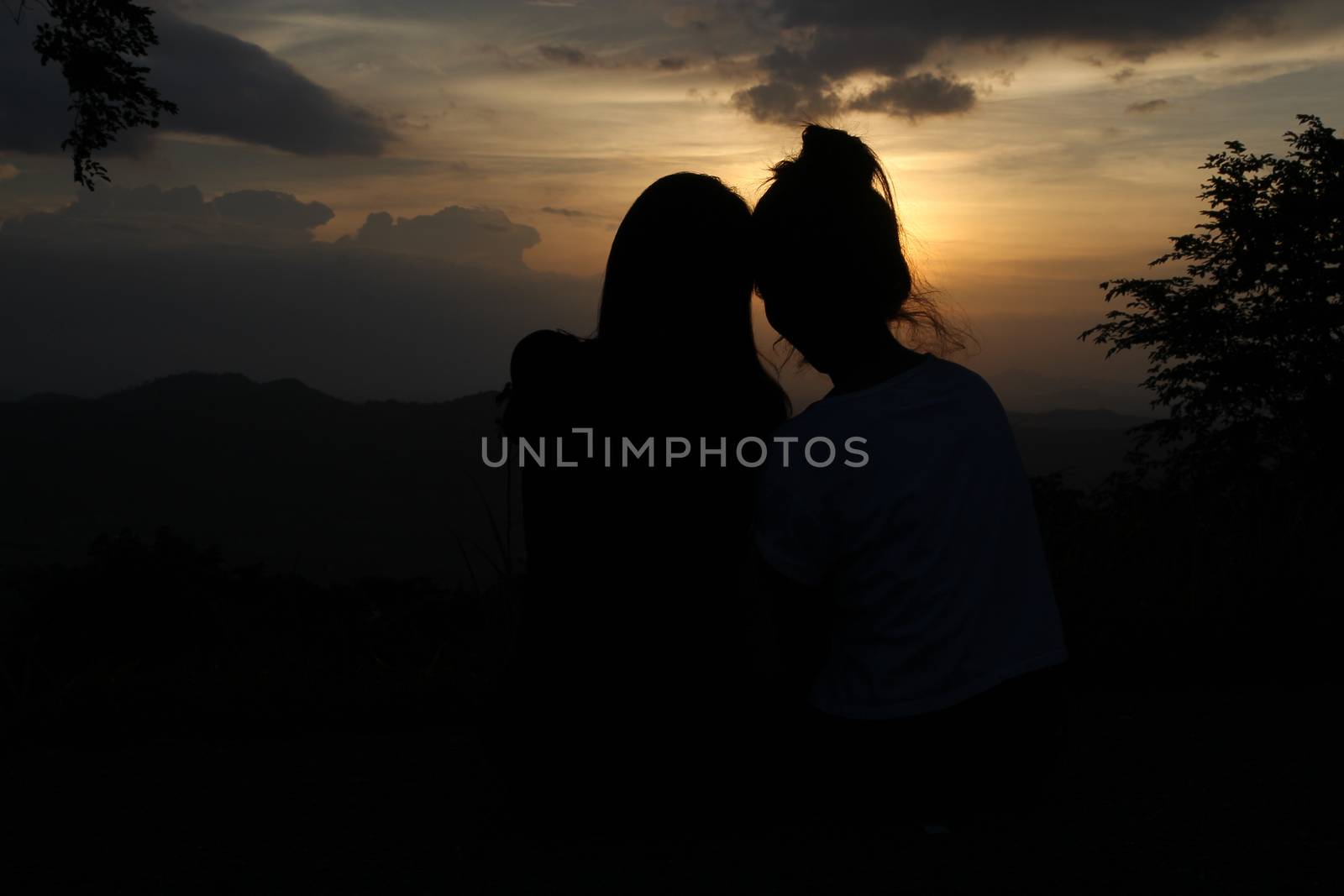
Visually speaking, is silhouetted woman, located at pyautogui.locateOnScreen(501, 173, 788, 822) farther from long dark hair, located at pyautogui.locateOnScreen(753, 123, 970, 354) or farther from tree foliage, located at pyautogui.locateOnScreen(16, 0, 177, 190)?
tree foliage, located at pyautogui.locateOnScreen(16, 0, 177, 190)

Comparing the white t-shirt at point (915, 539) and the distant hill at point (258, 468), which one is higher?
the white t-shirt at point (915, 539)

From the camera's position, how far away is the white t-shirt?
1823 mm

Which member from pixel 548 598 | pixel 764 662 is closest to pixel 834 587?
pixel 548 598

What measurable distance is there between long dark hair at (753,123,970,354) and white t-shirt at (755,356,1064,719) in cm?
19

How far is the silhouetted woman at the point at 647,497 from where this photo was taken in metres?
2.11

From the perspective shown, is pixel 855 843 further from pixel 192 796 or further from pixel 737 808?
pixel 192 796

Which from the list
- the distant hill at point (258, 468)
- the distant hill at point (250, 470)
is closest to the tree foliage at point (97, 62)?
the distant hill at point (258, 468)

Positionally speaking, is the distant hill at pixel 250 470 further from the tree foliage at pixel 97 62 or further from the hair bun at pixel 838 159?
the hair bun at pixel 838 159

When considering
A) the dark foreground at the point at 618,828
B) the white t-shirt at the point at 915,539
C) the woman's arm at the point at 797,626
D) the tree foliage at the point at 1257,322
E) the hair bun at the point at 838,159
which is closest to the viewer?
the white t-shirt at the point at 915,539

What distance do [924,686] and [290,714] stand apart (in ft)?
8.30

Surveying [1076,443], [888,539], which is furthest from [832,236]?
[1076,443]

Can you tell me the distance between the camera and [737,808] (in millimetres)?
2285

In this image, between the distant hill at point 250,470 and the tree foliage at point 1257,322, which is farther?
the distant hill at point 250,470

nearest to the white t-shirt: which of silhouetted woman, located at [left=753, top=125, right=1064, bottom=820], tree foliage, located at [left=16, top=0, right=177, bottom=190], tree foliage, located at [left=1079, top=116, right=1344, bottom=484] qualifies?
silhouetted woman, located at [left=753, top=125, right=1064, bottom=820]
